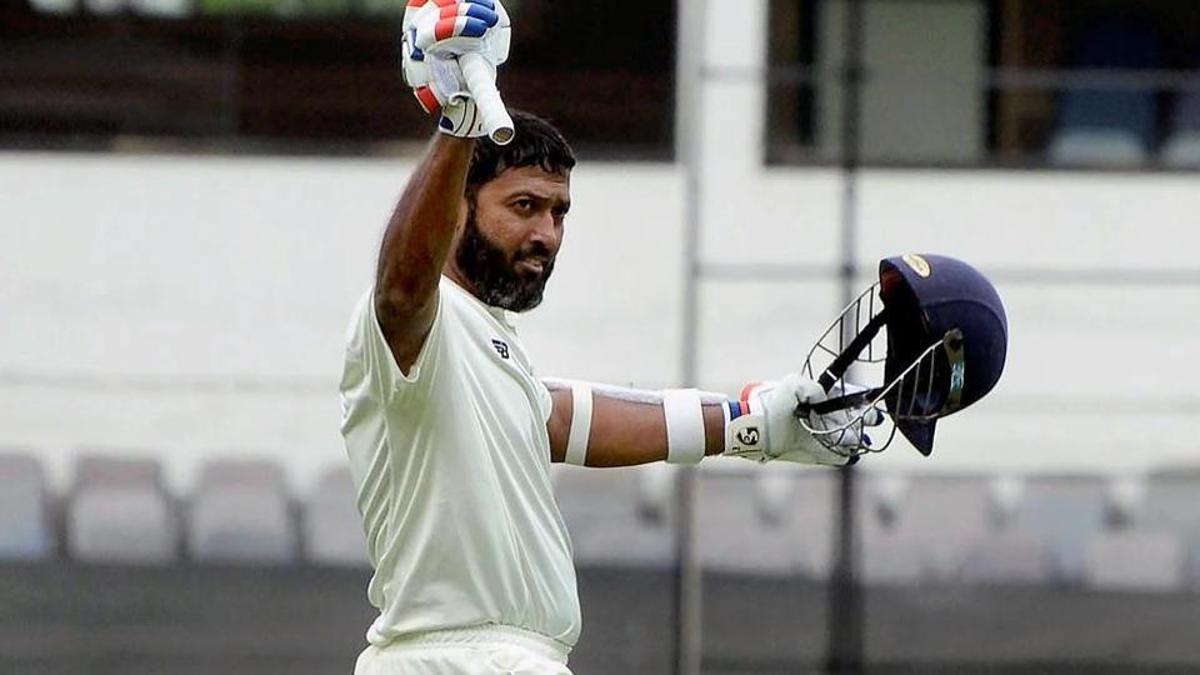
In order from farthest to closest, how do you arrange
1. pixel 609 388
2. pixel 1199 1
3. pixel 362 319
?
1. pixel 1199 1
2. pixel 609 388
3. pixel 362 319

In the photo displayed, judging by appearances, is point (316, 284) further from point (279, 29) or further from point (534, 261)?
point (534, 261)

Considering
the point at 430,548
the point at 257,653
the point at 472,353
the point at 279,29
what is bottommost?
the point at 257,653

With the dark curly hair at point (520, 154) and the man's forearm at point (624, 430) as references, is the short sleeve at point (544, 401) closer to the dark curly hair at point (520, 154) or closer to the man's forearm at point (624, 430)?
the man's forearm at point (624, 430)

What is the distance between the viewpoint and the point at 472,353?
143 inches

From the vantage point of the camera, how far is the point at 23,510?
902cm

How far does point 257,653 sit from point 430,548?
227 inches

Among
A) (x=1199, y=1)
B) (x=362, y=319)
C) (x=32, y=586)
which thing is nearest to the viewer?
(x=362, y=319)

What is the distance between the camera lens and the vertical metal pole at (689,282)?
913 centimetres

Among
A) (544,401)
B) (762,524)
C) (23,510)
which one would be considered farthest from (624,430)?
(23,510)

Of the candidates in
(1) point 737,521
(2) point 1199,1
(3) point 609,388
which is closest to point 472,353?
(3) point 609,388

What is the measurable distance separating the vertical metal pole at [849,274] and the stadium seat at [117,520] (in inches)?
85.6

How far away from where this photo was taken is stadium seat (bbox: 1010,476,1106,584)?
929 centimetres

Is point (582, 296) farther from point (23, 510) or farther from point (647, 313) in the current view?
point (23, 510)

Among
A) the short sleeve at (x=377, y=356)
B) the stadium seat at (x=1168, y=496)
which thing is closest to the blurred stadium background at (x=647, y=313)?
the stadium seat at (x=1168, y=496)
